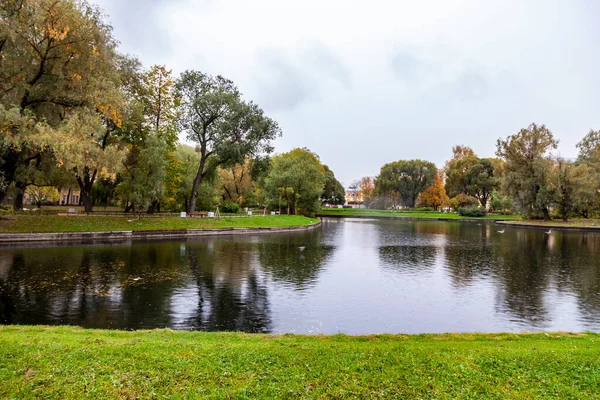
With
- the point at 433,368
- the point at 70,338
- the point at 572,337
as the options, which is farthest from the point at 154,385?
the point at 572,337

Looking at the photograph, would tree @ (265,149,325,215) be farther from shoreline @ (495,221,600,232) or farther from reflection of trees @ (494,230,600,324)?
reflection of trees @ (494,230,600,324)

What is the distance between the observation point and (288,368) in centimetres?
562

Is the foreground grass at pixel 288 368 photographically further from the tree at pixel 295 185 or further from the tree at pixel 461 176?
the tree at pixel 461 176

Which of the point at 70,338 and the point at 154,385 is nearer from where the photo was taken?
the point at 154,385

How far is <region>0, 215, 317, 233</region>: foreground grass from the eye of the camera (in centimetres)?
2718

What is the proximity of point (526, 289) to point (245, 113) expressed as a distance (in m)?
32.6

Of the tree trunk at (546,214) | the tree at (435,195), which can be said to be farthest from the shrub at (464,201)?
the tree trunk at (546,214)

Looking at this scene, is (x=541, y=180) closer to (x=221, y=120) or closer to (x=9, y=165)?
(x=221, y=120)

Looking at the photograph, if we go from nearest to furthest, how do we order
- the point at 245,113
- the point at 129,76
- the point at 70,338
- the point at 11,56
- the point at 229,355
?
the point at 229,355, the point at 70,338, the point at 11,56, the point at 129,76, the point at 245,113

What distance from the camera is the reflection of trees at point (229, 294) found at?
979 cm

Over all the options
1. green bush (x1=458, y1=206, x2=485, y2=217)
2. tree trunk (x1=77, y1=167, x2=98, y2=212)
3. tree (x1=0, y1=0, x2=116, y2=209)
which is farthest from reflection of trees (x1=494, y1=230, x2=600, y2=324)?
green bush (x1=458, y1=206, x2=485, y2=217)

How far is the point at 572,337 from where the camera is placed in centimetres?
800

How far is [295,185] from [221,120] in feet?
71.4

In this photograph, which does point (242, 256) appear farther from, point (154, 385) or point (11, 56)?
point (11, 56)
